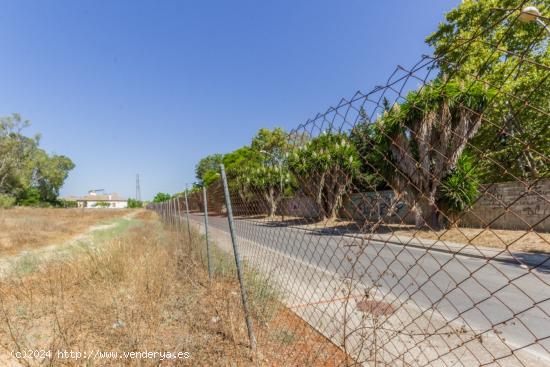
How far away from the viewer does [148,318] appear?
4.05 meters

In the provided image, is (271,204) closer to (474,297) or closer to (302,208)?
(302,208)

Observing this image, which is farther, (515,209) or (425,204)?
(515,209)

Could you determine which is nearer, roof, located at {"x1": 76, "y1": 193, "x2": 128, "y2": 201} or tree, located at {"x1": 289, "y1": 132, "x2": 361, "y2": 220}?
tree, located at {"x1": 289, "y1": 132, "x2": 361, "y2": 220}

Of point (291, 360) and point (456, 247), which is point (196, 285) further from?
point (456, 247)

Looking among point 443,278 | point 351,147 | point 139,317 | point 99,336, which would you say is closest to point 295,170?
point 351,147

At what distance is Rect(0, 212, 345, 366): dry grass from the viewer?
329 cm

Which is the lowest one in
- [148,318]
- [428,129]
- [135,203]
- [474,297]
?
[474,297]

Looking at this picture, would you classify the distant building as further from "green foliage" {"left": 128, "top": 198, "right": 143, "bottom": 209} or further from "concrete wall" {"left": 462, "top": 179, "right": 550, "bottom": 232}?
"concrete wall" {"left": 462, "top": 179, "right": 550, "bottom": 232}

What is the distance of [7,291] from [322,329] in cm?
584

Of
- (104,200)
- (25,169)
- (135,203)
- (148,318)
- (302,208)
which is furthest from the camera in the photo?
(104,200)

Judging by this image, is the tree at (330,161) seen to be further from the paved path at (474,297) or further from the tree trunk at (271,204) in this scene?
the tree trunk at (271,204)

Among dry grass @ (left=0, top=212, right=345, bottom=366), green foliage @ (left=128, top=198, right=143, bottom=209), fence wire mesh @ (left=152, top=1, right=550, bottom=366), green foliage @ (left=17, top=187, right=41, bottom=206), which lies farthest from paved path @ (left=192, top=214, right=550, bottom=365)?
green foliage @ (left=128, top=198, right=143, bottom=209)

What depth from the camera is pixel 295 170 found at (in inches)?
138

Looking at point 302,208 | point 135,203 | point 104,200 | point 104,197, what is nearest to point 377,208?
point 302,208
